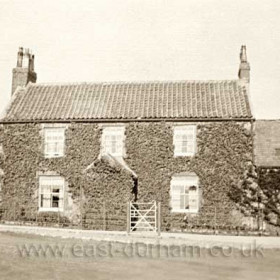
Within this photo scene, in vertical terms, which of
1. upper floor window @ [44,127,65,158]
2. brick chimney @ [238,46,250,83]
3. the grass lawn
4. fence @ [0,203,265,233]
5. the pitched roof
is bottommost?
the grass lawn

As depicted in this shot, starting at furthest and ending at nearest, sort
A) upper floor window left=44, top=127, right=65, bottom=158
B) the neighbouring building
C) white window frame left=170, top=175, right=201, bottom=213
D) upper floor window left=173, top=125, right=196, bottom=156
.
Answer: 1. upper floor window left=44, top=127, right=65, bottom=158
2. upper floor window left=173, top=125, right=196, bottom=156
3. white window frame left=170, top=175, right=201, bottom=213
4. the neighbouring building

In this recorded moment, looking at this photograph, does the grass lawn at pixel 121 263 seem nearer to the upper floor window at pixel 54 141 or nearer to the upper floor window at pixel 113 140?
the upper floor window at pixel 113 140

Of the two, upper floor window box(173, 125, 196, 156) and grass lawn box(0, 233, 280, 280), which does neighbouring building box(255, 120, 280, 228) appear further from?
grass lawn box(0, 233, 280, 280)

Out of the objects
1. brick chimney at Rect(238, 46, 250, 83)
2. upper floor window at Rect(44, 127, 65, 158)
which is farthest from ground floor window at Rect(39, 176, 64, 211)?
brick chimney at Rect(238, 46, 250, 83)

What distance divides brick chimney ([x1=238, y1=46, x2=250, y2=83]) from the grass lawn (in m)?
16.2

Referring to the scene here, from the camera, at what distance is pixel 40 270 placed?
1259 centimetres

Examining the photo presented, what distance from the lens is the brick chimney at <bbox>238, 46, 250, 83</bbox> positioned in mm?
31973

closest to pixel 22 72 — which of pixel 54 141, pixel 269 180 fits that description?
pixel 54 141

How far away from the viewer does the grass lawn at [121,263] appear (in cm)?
1230

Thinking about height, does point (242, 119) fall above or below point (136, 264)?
above

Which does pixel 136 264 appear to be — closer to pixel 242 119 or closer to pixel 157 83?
pixel 242 119

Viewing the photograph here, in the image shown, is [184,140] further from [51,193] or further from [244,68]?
[51,193]

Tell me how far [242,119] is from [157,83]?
7598 mm

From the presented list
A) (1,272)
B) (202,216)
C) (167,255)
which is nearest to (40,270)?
(1,272)
